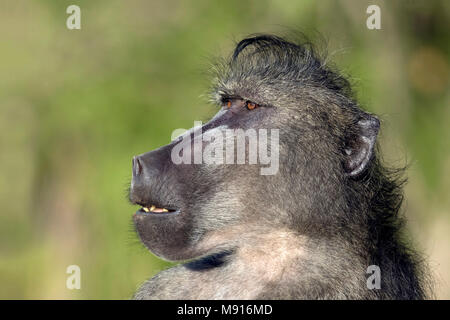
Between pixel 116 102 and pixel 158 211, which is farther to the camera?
pixel 116 102

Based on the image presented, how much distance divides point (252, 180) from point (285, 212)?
250mm

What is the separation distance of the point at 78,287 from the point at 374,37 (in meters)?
6.52

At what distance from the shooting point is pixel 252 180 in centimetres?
398

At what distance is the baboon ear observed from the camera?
406cm

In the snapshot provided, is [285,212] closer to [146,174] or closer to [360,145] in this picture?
[360,145]

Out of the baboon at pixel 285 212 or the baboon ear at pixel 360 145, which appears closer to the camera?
the baboon at pixel 285 212

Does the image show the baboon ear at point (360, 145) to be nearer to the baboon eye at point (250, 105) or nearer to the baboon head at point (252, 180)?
the baboon head at point (252, 180)

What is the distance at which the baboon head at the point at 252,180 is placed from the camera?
3.93 metres

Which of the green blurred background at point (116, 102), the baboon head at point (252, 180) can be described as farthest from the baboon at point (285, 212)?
the green blurred background at point (116, 102)

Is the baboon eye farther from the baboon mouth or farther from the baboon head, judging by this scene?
the baboon mouth

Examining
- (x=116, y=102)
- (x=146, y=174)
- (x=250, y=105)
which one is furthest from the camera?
(x=116, y=102)

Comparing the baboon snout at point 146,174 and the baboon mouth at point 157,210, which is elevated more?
the baboon snout at point 146,174

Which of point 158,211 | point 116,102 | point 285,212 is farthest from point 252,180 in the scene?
point 116,102

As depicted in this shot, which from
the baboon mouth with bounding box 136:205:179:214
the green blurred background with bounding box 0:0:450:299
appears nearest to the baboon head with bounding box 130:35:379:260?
the baboon mouth with bounding box 136:205:179:214
